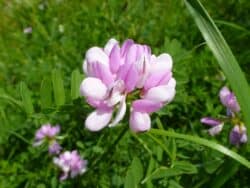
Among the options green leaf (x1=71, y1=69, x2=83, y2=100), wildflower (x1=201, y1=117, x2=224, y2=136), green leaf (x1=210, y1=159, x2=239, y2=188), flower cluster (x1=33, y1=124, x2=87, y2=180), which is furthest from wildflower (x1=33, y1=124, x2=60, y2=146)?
green leaf (x1=210, y1=159, x2=239, y2=188)

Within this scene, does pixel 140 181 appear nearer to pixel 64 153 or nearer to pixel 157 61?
pixel 157 61

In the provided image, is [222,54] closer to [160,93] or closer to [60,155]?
[160,93]

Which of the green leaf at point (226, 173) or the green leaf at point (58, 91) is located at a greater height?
the green leaf at point (58, 91)

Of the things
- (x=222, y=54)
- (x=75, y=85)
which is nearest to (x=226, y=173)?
(x=222, y=54)

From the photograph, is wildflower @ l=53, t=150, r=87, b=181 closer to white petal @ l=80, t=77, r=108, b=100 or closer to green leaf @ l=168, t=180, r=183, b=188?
green leaf @ l=168, t=180, r=183, b=188

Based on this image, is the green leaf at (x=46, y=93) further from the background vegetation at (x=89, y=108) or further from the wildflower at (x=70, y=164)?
the wildflower at (x=70, y=164)

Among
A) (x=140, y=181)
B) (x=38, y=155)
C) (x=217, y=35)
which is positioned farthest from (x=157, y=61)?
(x=38, y=155)

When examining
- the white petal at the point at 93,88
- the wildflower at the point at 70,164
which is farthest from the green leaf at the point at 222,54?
the wildflower at the point at 70,164
